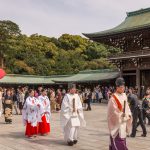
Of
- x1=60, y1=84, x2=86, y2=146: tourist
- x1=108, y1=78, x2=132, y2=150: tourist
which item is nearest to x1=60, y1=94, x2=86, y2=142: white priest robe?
x1=60, y1=84, x2=86, y2=146: tourist

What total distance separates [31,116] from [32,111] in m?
0.20

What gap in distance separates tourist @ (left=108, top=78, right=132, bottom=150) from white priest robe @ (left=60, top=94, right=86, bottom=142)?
112 inches

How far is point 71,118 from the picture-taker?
10.1m

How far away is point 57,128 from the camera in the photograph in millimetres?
13602

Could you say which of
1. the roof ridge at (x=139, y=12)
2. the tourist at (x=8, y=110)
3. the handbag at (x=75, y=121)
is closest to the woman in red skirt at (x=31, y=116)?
the handbag at (x=75, y=121)

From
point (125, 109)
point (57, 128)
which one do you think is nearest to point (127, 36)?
point (57, 128)

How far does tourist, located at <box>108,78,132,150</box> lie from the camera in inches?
280

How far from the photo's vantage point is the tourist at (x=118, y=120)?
711 centimetres

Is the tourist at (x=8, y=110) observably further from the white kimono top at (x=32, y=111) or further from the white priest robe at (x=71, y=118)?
the white priest robe at (x=71, y=118)

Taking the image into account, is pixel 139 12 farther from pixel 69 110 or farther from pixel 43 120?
pixel 69 110

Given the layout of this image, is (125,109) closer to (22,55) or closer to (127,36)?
(127,36)

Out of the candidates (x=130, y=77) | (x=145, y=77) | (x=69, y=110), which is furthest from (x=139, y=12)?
(x=69, y=110)

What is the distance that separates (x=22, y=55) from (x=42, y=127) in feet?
150

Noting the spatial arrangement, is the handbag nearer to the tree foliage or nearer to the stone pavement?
the stone pavement
